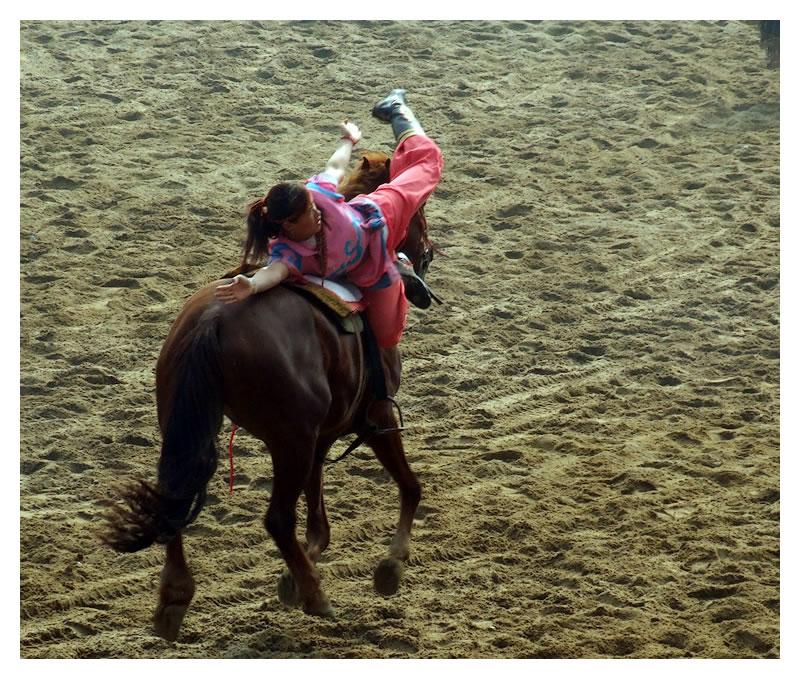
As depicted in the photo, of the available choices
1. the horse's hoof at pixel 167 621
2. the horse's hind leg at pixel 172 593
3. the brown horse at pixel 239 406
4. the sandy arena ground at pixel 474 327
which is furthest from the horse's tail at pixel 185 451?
the sandy arena ground at pixel 474 327

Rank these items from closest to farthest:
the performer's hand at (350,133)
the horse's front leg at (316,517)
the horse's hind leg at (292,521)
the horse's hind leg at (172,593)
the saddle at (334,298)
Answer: the horse's hind leg at (292,521)
the horse's hind leg at (172,593)
the saddle at (334,298)
the performer's hand at (350,133)
the horse's front leg at (316,517)

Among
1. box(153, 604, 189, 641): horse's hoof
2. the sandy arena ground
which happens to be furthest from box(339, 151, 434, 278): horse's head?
box(153, 604, 189, 641): horse's hoof

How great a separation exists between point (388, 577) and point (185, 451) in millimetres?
1198

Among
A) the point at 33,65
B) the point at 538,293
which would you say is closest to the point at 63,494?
the point at 538,293

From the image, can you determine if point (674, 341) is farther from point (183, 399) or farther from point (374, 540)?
point (183, 399)

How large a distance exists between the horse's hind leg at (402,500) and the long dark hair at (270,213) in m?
0.97

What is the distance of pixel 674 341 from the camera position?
7.64 meters

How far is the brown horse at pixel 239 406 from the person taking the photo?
3.96 metres

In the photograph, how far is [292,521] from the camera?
163 inches

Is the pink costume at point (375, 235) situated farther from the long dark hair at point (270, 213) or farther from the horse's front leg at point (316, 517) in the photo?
the horse's front leg at point (316, 517)

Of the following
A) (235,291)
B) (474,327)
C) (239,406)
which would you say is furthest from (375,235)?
(474,327)

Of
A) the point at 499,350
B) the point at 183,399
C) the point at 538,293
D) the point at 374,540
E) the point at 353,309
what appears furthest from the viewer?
the point at 538,293

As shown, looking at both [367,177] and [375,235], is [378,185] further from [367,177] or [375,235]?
[375,235]

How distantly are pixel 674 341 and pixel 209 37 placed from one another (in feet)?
21.0
